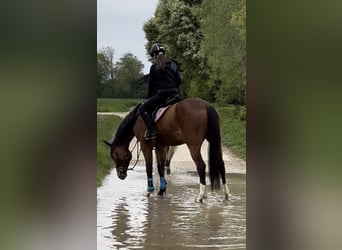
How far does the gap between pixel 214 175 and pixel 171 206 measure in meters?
0.27

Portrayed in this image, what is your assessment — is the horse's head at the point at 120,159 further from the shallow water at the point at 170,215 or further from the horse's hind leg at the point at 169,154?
the horse's hind leg at the point at 169,154

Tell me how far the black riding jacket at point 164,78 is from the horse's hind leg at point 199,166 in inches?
13.3

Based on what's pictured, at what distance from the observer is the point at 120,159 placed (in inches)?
79.9

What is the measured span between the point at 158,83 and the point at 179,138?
366 millimetres

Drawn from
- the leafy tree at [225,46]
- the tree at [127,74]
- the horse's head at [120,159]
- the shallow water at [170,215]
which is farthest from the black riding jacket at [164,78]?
the shallow water at [170,215]

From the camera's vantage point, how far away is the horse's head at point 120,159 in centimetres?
198

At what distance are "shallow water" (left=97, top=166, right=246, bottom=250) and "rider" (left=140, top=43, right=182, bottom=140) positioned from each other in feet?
0.85

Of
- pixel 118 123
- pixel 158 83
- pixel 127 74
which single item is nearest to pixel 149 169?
pixel 118 123

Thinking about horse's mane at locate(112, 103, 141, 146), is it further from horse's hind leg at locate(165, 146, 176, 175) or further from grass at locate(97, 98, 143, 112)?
horse's hind leg at locate(165, 146, 176, 175)

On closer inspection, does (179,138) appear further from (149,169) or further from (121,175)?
(121,175)

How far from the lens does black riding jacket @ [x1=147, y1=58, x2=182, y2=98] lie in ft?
6.26
